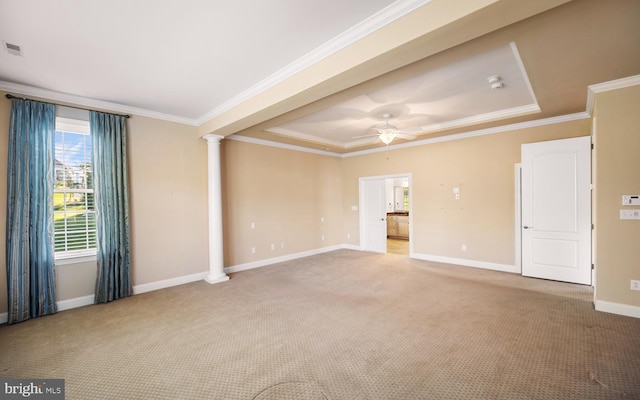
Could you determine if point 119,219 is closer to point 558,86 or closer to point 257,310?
point 257,310

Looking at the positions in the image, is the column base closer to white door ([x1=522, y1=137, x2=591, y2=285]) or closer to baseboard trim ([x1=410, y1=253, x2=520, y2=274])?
baseboard trim ([x1=410, y1=253, x2=520, y2=274])

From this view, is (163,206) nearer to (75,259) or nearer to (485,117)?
(75,259)

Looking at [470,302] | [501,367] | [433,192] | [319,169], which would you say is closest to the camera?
[501,367]

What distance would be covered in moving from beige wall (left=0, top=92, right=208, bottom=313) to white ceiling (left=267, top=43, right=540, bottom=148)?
1.76 metres

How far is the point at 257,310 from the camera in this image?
3.57 m

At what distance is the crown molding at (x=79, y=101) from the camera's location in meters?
3.39

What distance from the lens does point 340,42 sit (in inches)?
99.4

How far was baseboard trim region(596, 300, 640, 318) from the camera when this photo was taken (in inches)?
124


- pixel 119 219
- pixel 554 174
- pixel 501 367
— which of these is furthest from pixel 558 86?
pixel 119 219

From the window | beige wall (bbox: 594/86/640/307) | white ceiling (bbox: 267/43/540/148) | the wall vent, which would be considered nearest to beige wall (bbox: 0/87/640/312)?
beige wall (bbox: 594/86/640/307)

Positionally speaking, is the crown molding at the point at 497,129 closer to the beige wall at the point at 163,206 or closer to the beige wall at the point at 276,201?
the beige wall at the point at 276,201

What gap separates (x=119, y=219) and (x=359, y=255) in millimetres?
5044

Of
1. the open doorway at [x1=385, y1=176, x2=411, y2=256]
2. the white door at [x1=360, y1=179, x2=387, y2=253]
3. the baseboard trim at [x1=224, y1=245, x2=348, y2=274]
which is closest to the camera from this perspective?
the baseboard trim at [x1=224, y1=245, x2=348, y2=274]

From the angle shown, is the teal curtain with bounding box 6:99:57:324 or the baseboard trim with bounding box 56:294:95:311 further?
the baseboard trim with bounding box 56:294:95:311
